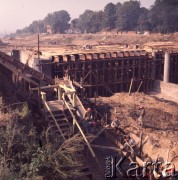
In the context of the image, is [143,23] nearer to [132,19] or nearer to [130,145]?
[132,19]

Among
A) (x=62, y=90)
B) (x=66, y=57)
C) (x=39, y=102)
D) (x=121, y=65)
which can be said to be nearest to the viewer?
(x=39, y=102)

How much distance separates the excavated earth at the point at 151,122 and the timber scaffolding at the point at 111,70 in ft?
9.74

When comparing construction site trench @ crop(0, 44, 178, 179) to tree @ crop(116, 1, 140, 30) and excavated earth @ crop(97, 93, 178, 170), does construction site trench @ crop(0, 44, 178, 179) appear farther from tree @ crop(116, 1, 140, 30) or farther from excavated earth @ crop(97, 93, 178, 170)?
tree @ crop(116, 1, 140, 30)

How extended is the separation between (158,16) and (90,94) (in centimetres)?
4361

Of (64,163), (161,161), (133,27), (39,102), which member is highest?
(133,27)

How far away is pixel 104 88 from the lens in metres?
24.5

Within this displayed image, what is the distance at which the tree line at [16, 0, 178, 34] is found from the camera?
6006cm

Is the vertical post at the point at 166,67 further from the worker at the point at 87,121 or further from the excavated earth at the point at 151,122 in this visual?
the worker at the point at 87,121

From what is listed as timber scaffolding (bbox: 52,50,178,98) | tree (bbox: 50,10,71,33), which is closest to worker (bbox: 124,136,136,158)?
timber scaffolding (bbox: 52,50,178,98)

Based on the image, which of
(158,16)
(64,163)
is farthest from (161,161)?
(158,16)

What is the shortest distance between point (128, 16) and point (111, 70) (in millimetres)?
49660

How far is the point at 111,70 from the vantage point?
972 inches

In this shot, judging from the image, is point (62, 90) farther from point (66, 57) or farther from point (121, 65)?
point (121, 65)

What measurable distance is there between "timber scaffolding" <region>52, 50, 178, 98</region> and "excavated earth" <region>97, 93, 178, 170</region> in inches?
117
